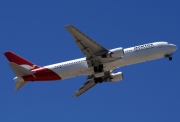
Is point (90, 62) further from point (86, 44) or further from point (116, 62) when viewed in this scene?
point (116, 62)

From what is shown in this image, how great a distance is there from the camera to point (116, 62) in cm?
8462

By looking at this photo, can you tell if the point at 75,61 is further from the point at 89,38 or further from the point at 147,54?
the point at 147,54

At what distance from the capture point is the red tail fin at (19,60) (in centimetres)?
8631

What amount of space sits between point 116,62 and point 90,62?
4.30 meters

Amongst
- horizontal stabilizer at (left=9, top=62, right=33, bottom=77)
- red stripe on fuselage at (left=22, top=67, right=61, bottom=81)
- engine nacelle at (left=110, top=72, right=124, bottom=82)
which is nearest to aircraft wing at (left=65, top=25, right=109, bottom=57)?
red stripe on fuselage at (left=22, top=67, right=61, bottom=81)

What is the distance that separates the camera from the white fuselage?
84.6 m

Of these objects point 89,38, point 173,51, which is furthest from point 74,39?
point 173,51

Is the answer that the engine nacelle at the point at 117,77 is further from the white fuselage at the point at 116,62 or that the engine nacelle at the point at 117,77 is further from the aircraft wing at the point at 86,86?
the white fuselage at the point at 116,62

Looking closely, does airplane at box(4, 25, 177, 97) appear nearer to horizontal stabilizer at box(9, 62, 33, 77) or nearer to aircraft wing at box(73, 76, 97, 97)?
horizontal stabilizer at box(9, 62, 33, 77)

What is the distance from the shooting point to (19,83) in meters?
84.8

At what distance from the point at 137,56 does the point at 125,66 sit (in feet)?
9.44

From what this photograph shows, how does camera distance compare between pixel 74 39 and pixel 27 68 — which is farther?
pixel 27 68

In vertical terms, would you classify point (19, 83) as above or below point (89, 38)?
below

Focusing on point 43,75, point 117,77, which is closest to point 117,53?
point 117,77
